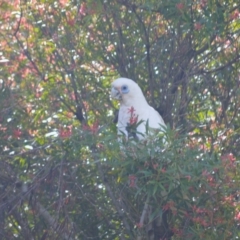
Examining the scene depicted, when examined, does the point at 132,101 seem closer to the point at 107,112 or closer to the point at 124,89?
the point at 124,89

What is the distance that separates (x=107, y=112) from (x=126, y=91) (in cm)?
43

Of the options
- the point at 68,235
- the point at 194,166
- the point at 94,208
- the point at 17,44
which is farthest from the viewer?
the point at 17,44

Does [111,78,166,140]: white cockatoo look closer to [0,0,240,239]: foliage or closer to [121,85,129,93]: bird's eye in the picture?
[121,85,129,93]: bird's eye

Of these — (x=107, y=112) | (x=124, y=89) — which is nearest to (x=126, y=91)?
(x=124, y=89)

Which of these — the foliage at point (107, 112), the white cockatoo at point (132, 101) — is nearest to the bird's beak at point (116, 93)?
the white cockatoo at point (132, 101)

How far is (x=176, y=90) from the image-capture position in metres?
5.39

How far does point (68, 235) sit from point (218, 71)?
160 cm

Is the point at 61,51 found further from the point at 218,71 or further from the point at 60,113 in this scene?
the point at 218,71

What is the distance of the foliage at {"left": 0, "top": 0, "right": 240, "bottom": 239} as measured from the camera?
4297 mm

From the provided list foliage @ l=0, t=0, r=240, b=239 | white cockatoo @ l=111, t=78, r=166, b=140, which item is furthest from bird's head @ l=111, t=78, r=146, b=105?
foliage @ l=0, t=0, r=240, b=239

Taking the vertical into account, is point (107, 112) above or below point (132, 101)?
above

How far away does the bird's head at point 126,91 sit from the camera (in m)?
5.30

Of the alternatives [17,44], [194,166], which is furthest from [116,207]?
[17,44]

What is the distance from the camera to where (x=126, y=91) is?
529 cm
